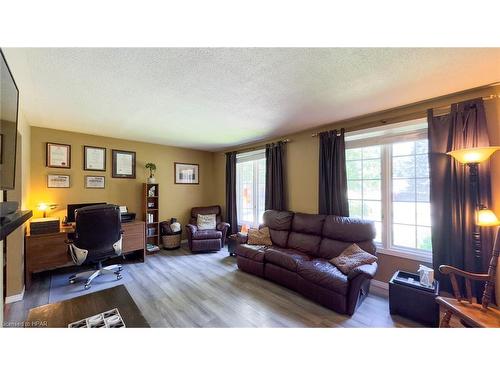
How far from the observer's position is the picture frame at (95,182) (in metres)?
3.62

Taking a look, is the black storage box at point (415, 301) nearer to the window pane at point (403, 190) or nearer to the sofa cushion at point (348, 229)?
the sofa cushion at point (348, 229)

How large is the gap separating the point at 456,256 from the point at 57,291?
15.4ft

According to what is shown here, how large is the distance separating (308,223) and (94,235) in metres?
2.98

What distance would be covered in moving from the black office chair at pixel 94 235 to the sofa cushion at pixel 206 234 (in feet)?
4.88

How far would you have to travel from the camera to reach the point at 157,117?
9.00 feet

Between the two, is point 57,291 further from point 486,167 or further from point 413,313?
A: point 486,167

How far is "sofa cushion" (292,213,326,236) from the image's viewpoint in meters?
2.95

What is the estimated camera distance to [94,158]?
368cm

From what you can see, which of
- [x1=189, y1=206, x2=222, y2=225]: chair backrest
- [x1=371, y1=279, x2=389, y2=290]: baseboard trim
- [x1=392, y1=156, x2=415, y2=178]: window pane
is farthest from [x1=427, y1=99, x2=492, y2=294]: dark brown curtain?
[x1=189, y1=206, x2=222, y2=225]: chair backrest

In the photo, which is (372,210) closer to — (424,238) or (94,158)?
(424,238)

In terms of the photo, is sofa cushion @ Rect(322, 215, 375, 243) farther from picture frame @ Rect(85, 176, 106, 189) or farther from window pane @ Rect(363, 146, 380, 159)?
picture frame @ Rect(85, 176, 106, 189)

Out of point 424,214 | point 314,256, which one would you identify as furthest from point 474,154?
point 314,256

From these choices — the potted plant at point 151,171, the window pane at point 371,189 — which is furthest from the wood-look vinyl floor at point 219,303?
the potted plant at point 151,171
